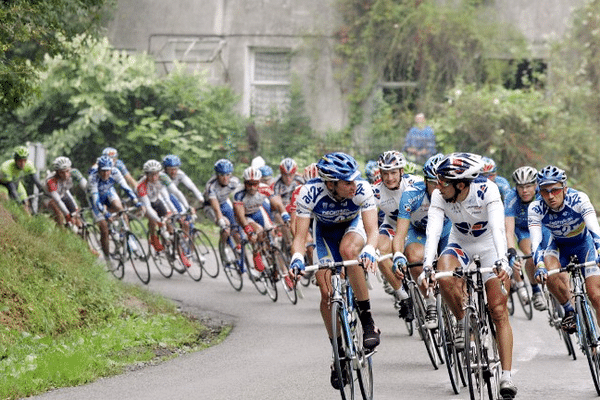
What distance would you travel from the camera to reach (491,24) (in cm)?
2989

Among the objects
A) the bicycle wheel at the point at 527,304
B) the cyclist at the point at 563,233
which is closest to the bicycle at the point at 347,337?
the cyclist at the point at 563,233

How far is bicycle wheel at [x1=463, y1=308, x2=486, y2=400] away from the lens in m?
9.56

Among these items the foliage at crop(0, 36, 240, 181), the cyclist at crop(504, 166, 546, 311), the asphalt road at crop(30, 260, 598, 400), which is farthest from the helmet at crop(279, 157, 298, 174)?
the foliage at crop(0, 36, 240, 181)

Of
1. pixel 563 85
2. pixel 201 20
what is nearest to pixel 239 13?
pixel 201 20

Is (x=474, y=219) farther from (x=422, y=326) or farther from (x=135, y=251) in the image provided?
(x=135, y=251)

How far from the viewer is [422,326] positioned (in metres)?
12.5

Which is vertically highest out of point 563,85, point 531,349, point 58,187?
point 563,85

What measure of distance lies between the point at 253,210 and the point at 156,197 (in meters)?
2.57

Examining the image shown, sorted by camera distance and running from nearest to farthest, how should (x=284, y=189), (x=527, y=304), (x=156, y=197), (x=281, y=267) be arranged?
(x=527, y=304)
(x=281, y=267)
(x=284, y=189)
(x=156, y=197)

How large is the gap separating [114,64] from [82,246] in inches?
495

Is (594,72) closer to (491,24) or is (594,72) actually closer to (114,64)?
(491,24)

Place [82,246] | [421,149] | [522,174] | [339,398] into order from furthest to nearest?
[421,149]
[82,246]
[522,174]
[339,398]

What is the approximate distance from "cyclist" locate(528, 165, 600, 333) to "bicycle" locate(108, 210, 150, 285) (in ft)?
30.0

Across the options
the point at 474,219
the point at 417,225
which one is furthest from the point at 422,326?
the point at 474,219
